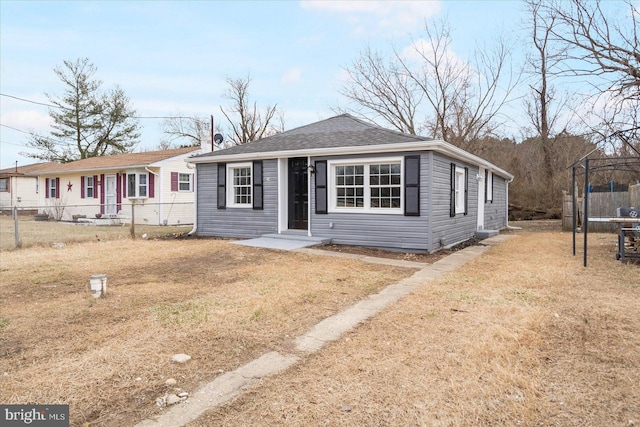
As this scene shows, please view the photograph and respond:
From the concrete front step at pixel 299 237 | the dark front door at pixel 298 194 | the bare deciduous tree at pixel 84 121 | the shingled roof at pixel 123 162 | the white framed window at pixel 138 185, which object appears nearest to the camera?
the concrete front step at pixel 299 237

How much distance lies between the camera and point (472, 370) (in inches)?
119

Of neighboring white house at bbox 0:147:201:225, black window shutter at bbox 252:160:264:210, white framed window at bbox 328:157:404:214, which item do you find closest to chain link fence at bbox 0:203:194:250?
neighboring white house at bbox 0:147:201:225

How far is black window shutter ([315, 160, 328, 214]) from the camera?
10.3 metres

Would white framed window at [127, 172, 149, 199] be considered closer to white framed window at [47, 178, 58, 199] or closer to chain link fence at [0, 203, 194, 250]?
chain link fence at [0, 203, 194, 250]

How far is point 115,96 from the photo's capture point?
31.0 metres

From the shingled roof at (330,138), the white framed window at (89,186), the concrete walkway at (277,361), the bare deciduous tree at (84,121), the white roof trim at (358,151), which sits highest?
the bare deciduous tree at (84,121)

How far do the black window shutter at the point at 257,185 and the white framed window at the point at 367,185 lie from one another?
7.25 feet

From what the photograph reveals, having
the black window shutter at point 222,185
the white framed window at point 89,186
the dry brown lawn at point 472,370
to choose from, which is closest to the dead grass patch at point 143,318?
the dry brown lawn at point 472,370

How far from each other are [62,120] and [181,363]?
3286 cm

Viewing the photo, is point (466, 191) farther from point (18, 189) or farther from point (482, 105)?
point (18, 189)

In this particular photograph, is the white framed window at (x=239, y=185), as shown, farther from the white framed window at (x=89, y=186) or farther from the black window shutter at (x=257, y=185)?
the white framed window at (x=89, y=186)

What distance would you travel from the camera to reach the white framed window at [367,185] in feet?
31.4

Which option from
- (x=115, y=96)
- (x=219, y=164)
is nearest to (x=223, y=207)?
(x=219, y=164)

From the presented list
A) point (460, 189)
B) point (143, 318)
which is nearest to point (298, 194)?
point (460, 189)
